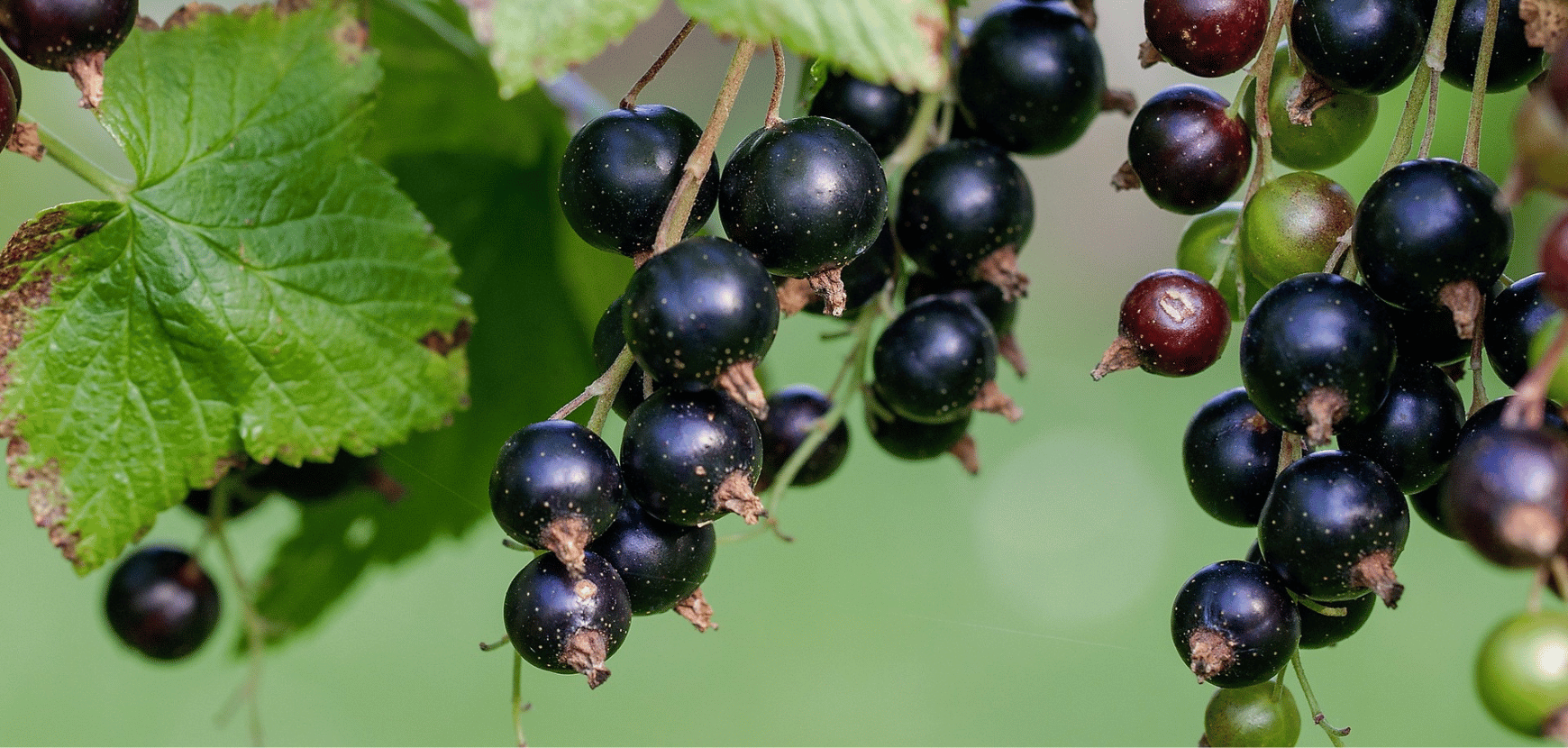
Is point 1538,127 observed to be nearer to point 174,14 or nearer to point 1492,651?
point 1492,651

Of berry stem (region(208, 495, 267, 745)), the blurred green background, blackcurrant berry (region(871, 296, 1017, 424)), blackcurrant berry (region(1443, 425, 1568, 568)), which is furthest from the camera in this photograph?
the blurred green background

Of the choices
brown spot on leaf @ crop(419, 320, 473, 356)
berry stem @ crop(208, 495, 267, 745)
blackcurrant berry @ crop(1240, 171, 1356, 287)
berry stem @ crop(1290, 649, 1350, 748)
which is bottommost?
berry stem @ crop(208, 495, 267, 745)

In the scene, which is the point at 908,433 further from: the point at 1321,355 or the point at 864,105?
the point at 1321,355

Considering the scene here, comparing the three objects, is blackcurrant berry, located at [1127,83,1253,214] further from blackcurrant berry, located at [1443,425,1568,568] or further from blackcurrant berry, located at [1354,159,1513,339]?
blackcurrant berry, located at [1443,425,1568,568]

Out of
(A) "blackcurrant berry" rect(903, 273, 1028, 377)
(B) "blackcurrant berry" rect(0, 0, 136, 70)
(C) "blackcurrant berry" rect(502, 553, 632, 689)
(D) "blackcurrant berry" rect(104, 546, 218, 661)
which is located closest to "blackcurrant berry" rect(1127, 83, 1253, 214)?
(A) "blackcurrant berry" rect(903, 273, 1028, 377)

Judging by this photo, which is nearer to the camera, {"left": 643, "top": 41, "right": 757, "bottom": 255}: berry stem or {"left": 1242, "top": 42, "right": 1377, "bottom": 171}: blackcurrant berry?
{"left": 643, "top": 41, "right": 757, "bottom": 255}: berry stem

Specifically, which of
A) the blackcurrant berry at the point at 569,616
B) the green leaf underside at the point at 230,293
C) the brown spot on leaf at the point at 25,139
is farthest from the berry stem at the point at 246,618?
the blackcurrant berry at the point at 569,616

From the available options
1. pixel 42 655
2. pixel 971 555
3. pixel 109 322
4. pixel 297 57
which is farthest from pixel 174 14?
pixel 971 555

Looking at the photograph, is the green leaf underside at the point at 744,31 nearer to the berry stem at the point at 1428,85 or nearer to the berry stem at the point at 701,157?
the berry stem at the point at 701,157
